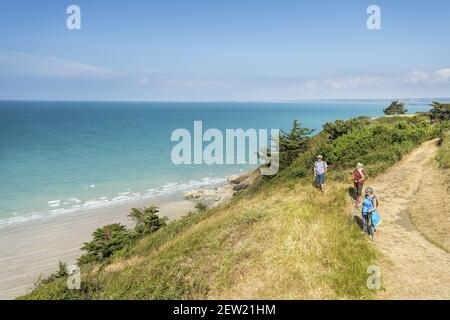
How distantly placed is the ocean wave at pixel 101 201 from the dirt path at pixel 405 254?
32.0 metres

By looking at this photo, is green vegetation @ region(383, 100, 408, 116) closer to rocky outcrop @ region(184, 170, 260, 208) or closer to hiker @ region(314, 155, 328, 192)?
rocky outcrop @ region(184, 170, 260, 208)

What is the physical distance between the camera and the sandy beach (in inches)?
874

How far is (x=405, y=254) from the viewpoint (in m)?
9.92

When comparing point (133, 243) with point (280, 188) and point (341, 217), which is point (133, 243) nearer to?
point (280, 188)

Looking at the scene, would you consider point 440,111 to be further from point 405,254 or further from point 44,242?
point 44,242

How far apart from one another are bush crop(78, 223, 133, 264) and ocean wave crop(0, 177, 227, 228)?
51.9 ft

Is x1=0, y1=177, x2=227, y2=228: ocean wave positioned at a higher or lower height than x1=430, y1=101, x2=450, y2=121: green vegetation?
lower

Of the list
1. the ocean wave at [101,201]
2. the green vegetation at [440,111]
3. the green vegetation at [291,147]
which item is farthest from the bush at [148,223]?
the green vegetation at [440,111]

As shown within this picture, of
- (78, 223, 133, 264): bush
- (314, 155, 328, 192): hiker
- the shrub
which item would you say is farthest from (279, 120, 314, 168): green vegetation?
(78, 223, 133, 264): bush

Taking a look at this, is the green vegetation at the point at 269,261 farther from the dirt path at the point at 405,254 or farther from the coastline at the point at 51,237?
the coastline at the point at 51,237

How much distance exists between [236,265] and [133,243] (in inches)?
522

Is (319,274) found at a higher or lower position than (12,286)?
higher
